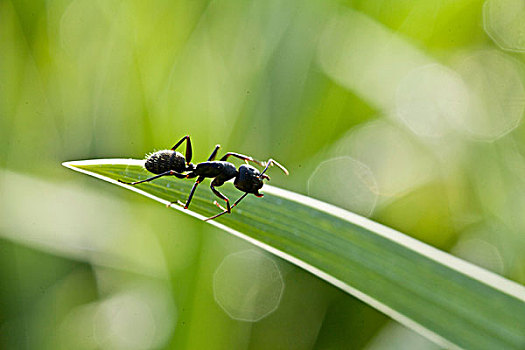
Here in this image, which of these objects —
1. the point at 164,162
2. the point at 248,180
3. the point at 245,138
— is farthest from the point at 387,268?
the point at 245,138

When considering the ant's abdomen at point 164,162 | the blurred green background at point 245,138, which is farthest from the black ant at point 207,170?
the blurred green background at point 245,138

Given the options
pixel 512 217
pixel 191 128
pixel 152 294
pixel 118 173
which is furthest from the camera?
pixel 191 128

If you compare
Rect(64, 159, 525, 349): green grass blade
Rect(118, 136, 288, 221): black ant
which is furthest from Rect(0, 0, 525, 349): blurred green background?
Rect(64, 159, 525, 349): green grass blade

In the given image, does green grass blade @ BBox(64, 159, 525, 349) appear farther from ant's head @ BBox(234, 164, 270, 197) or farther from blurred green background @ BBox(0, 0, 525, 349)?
→ blurred green background @ BBox(0, 0, 525, 349)

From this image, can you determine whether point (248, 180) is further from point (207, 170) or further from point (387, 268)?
point (387, 268)

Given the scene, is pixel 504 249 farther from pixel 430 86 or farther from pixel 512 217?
pixel 430 86

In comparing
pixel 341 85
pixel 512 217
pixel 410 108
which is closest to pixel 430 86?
pixel 410 108
